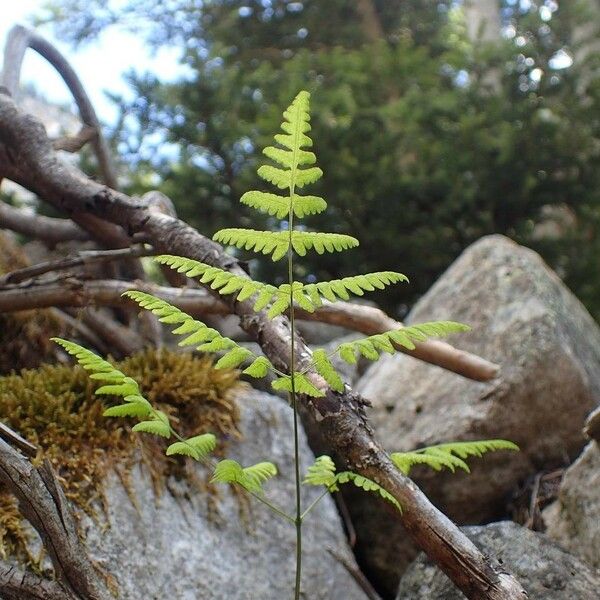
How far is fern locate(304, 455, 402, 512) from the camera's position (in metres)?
1.54

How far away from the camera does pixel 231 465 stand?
1510 millimetres

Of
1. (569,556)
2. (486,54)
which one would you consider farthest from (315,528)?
(486,54)

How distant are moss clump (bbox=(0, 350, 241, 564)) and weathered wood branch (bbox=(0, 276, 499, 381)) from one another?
0.79ft

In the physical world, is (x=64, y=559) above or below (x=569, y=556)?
below

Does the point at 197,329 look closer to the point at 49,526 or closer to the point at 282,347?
the point at 282,347

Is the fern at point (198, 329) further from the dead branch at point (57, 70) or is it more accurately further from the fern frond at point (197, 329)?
the dead branch at point (57, 70)

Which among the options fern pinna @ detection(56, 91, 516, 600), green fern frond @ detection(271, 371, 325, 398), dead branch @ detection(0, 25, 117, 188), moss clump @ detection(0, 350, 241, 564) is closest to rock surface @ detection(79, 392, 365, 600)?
→ moss clump @ detection(0, 350, 241, 564)

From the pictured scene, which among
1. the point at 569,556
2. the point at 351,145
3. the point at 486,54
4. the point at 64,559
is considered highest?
the point at 486,54

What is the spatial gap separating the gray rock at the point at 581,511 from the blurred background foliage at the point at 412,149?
241 centimetres

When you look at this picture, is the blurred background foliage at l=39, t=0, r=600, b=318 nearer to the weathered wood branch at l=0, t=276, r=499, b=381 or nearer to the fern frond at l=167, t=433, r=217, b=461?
the weathered wood branch at l=0, t=276, r=499, b=381

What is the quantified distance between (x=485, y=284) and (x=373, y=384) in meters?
0.77

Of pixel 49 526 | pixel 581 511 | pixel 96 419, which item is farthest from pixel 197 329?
pixel 581 511

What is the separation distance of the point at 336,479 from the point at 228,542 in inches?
→ 34.4

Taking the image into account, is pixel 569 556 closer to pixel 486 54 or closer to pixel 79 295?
pixel 79 295
